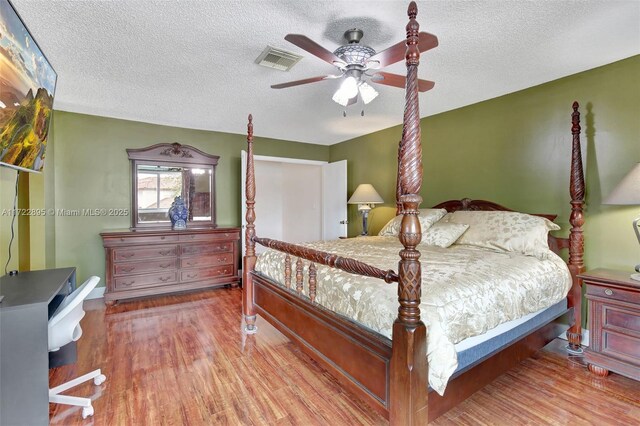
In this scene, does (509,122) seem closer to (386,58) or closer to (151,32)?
(386,58)

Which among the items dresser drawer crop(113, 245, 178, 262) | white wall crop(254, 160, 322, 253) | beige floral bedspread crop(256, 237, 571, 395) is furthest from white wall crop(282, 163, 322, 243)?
beige floral bedspread crop(256, 237, 571, 395)

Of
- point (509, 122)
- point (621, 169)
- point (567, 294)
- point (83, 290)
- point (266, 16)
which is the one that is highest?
point (266, 16)

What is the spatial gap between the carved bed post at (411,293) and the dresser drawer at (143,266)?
3.65 meters

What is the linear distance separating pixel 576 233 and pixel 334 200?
3518 millimetres

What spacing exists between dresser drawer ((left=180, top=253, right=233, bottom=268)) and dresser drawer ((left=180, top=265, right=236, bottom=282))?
2.5 inches

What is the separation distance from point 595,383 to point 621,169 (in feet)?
5.64

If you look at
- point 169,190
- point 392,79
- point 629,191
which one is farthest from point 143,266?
point 629,191

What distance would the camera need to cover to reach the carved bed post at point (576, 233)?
2.67 metres

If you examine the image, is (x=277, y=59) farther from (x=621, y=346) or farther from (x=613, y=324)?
(x=621, y=346)

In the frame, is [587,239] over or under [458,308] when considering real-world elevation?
over

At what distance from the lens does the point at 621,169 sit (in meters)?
2.62

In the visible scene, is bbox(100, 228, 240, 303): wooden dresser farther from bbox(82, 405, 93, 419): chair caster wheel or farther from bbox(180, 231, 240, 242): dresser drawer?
bbox(82, 405, 93, 419): chair caster wheel

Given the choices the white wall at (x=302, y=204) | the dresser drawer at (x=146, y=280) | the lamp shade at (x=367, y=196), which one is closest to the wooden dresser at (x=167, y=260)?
the dresser drawer at (x=146, y=280)

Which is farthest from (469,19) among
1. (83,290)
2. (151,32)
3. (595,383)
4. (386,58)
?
(83,290)
